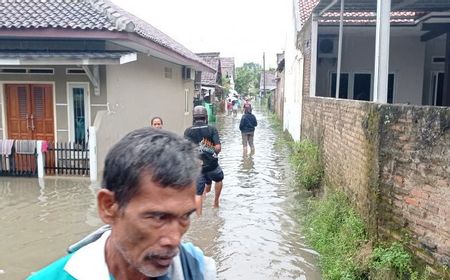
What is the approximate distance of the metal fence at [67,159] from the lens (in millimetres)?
9891

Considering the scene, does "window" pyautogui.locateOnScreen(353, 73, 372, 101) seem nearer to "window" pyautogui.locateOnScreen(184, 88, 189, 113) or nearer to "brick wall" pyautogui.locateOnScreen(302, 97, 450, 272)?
"window" pyautogui.locateOnScreen(184, 88, 189, 113)

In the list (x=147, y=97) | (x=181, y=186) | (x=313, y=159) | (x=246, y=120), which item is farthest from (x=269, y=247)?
(x=147, y=97)

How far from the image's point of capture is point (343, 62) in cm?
1608

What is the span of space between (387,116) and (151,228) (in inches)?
154

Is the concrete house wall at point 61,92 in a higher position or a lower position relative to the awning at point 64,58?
lower

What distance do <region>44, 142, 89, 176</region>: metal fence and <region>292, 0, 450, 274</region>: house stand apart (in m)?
5.15

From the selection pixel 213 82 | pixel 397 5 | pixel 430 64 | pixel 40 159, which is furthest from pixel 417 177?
pixel 213 82

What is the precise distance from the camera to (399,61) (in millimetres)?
15734

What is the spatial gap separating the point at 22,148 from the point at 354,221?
754 centimetres

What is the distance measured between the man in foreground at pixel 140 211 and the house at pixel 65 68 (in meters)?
8.24

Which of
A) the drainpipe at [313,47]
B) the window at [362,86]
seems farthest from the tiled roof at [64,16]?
the window at [362,86]

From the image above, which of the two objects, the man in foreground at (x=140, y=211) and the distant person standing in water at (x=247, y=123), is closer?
the man in foreground at (x=140, y=211)

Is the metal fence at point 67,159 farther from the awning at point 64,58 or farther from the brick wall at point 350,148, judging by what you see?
the brick wall at point 350,148

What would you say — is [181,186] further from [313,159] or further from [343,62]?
[343,62]
